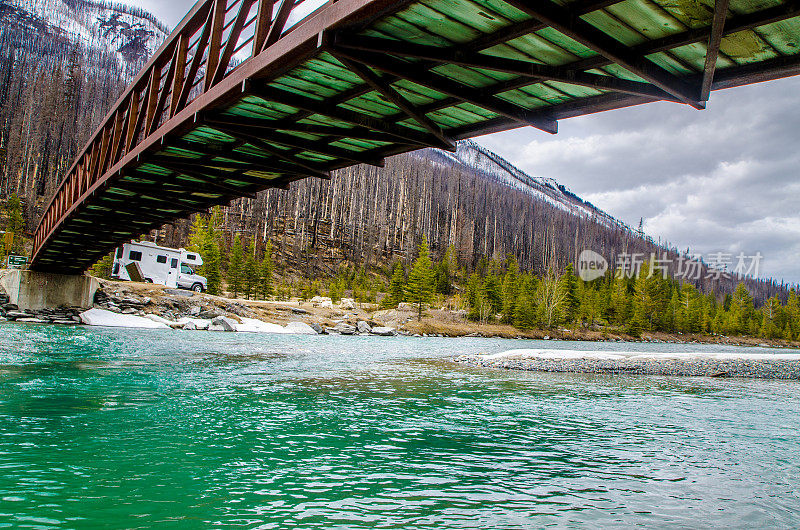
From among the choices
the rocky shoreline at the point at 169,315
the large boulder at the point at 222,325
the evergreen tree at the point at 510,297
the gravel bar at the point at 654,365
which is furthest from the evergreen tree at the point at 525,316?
the gravel bar at the point at 654,365

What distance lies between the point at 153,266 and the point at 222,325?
15848 mm

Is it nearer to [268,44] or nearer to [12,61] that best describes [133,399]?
[268,44]

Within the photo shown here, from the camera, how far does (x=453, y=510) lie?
6.41 meters

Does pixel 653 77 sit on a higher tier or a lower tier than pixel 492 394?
higher

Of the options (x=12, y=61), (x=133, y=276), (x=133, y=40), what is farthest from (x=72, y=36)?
(x=133, y=276)

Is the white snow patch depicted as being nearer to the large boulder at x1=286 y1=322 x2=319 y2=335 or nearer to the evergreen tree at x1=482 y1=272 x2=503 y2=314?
the large boulder at x1=286 y1=322 x2=319 y2=335

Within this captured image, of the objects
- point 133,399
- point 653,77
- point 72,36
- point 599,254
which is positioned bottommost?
point 133,399

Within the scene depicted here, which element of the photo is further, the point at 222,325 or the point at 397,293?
the point at 397,293

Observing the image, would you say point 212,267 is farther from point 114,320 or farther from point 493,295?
point 493,295

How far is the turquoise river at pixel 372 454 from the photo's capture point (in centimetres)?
622

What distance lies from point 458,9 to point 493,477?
23.0 feet

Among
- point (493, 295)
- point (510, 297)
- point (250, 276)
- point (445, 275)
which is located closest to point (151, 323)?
point (250, 276)

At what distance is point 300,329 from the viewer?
51.7 meters

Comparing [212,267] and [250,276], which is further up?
[212,267]
